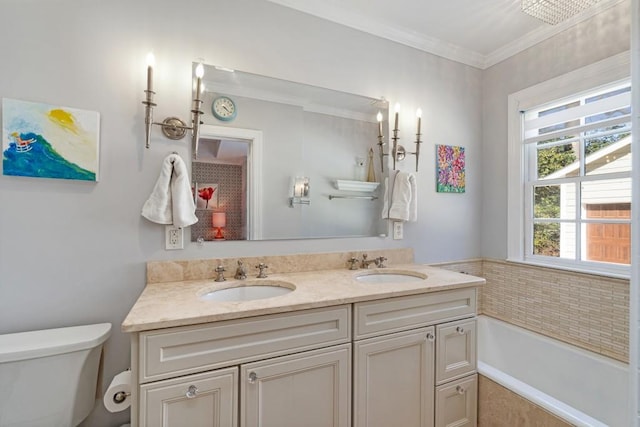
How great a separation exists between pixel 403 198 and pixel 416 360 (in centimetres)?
103

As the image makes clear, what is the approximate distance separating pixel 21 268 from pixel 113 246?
339 mm

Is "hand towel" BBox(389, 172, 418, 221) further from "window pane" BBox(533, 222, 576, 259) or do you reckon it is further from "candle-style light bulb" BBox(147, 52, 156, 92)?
"candle-style light bulb" BBox(147, 52, 156, 92)

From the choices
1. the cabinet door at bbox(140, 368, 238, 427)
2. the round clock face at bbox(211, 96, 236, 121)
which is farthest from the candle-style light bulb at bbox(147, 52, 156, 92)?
the cabinet door at bbox(140, 368, 238, 427)

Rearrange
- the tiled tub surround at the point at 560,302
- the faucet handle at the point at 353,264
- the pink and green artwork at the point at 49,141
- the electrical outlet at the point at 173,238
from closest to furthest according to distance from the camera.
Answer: the pink and green artwork at the point at 49,141 < the electrical outlet at the point at 173,238 < the tiled tub surround at the point at 560,302 < the faucet handle at the point at 353,264

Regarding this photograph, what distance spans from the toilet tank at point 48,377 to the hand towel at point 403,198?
174 cm

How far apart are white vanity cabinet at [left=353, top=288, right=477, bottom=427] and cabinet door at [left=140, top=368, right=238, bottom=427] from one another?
0.54 metres

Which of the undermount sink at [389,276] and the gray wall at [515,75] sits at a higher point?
the gray wall at [515,75]

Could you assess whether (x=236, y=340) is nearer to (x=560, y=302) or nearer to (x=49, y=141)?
(x=49, y=141)

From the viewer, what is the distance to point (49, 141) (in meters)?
1.33

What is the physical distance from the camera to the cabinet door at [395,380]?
4.46 feet

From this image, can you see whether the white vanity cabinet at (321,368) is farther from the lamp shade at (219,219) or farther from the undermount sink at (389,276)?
the lamp shade at (219,219)

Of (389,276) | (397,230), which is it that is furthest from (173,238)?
(397,230)

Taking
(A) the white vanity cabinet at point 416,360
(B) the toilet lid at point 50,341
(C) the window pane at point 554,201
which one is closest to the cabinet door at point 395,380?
(A) the white vanity cabinet at point 416,360

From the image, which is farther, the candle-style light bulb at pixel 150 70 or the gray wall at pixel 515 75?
the gray wall at pixel 515 75
